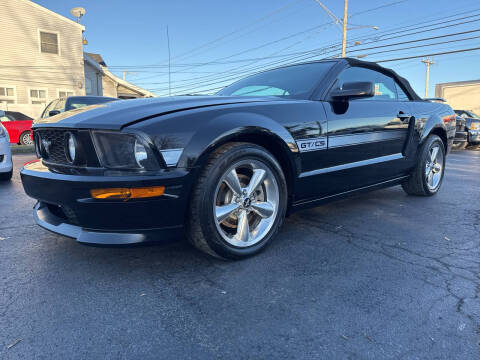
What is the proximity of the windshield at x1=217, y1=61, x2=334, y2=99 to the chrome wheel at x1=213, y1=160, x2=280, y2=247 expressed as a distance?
799mm

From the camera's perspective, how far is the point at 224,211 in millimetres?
2168

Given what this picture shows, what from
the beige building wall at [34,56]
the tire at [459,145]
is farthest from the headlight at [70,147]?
the beige building wall at [34,56]

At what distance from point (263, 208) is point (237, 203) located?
0.21 m

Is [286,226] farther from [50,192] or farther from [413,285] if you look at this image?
[50,192]

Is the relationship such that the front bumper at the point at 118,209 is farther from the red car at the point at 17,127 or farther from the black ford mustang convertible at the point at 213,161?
the red car at the point at 17,127

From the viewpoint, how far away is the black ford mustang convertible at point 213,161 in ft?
6.16

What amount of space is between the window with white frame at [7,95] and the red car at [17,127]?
5736 mm

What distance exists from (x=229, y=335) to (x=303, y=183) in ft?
4.42

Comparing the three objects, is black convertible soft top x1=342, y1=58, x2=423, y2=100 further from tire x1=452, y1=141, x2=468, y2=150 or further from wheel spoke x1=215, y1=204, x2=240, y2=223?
tire x1=452, y1=141, x2=468, y2=150

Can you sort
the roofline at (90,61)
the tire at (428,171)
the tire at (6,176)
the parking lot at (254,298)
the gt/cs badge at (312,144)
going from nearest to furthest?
the parking lot at (254,298)
the gt/cs badge at (312,144)
the tire at (428,171)
the tire at (6,176)
the roofline at (90,61)

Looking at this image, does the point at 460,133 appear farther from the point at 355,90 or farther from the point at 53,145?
the point at 53,145

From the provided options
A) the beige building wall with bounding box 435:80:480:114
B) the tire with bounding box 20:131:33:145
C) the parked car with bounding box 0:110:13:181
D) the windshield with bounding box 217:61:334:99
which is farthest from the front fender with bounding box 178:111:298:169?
the beige building wall with bounding box 435:80:480:114

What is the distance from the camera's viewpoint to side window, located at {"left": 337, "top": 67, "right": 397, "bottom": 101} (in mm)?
3139

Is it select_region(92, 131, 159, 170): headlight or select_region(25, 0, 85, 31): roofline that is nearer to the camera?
select_region(92, 131, 159, 170): headlight
